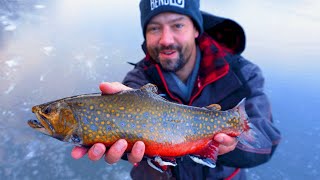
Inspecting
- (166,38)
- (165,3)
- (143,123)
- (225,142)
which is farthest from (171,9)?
(225,142)

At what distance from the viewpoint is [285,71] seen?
13038 cm

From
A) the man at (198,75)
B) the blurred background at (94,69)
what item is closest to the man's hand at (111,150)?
the man at (198,75)

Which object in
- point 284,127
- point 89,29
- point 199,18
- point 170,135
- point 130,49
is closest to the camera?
point 170,135

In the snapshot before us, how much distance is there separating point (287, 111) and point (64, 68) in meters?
83.5

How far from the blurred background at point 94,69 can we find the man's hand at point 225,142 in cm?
6702

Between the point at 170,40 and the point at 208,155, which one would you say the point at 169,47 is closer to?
the point at 170,40

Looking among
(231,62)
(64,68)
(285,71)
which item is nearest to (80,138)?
(231,62)

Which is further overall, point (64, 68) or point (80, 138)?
point (64, 68)

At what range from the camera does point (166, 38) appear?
5156mm

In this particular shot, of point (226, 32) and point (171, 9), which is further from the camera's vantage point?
point (226, 32)

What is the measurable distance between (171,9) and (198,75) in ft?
4.36

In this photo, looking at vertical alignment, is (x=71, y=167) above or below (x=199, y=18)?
below

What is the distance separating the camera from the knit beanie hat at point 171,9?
5.41 m

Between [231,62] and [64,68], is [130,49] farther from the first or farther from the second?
[231,62]
